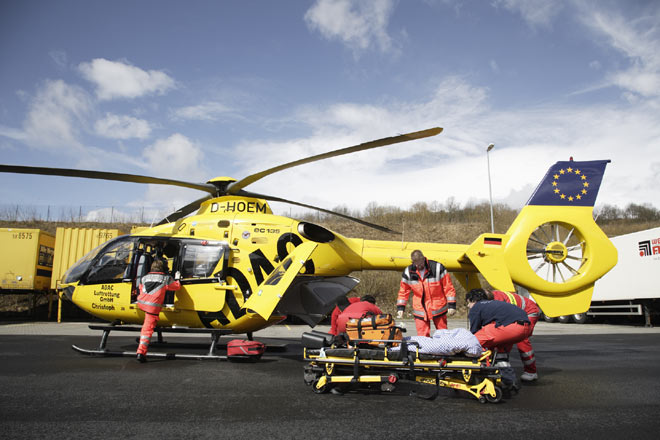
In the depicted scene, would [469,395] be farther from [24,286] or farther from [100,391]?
[24,286]

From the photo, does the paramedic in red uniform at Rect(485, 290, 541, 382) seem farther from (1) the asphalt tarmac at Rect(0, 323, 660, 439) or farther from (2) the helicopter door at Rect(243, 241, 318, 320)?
(2) the helicopter door at Rect(243, 241, 318, 320)

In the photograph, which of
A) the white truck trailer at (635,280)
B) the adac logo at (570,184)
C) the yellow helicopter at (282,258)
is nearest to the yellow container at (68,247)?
the yellow helicopter at (282,258)

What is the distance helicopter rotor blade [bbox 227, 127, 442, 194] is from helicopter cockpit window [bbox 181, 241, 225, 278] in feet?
4.26

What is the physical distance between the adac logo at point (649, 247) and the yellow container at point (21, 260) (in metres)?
25.8

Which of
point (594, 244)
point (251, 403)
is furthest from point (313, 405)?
point (594, 244)

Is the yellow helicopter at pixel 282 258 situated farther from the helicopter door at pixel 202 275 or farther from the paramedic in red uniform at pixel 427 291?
the paramedic in red uniform at pixel 427 291

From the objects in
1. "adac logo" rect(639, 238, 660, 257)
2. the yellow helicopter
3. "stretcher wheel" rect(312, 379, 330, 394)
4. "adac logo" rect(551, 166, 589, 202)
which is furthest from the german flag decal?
"adac logo" rect(639, 238, 660, 257)

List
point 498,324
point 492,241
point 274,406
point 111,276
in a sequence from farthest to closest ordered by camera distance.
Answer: point 111,276
point 492,241
point 498,324
point 274,406

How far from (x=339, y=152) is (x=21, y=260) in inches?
707

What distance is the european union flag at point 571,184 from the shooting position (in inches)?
304

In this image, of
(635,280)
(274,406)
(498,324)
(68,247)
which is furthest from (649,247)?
(68,247)

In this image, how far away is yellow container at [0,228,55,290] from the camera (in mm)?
18016

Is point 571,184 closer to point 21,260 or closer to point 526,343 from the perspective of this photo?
point 526,343

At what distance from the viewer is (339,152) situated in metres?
6.81
